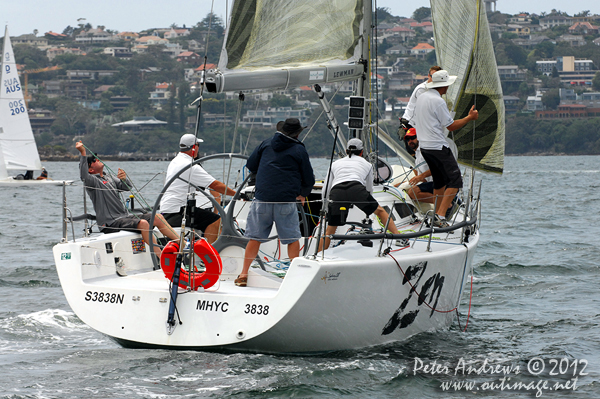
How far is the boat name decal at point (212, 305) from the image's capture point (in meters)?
5.11

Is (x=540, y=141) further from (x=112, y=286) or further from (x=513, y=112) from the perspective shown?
(x=112, y=286)

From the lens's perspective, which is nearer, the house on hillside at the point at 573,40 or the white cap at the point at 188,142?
the white cap at the point at 188,142

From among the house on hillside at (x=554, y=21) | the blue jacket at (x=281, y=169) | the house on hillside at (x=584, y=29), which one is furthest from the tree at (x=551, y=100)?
the blue jacket at (x=281, y=169)

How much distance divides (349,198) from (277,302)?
1214mm

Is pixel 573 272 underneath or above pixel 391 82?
underneath

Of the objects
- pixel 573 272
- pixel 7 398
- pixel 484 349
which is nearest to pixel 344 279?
pixel 484 349

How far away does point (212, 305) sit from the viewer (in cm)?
512

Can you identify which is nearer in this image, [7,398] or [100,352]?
[7,398]

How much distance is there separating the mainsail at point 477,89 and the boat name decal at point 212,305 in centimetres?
317

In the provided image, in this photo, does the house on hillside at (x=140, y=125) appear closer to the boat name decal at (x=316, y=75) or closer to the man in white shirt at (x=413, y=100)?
the man in white shirt at (x=413, y=100)

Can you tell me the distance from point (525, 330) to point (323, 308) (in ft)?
7.71

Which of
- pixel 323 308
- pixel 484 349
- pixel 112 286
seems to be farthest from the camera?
pixel 484 349

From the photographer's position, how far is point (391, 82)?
7688 cm

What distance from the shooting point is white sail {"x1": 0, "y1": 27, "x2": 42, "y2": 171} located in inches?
1229
